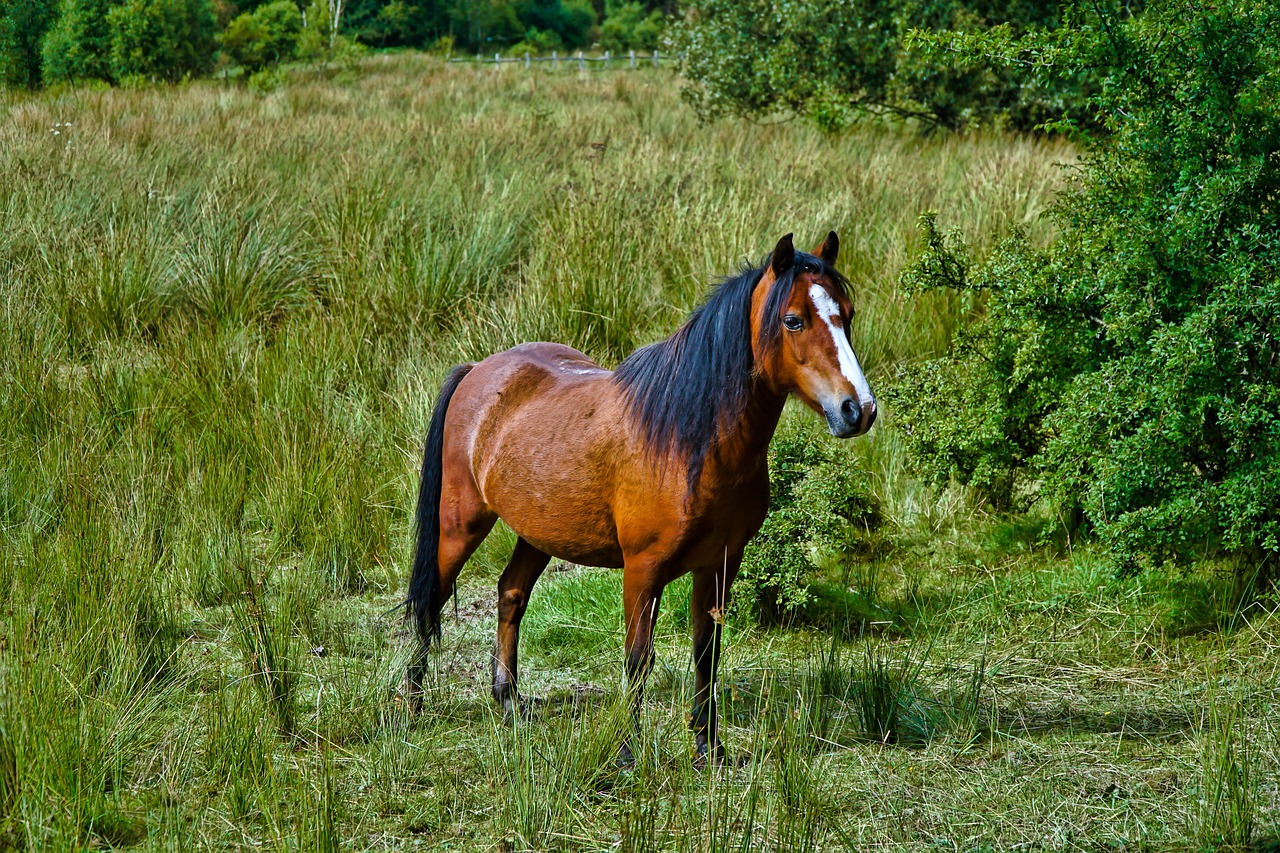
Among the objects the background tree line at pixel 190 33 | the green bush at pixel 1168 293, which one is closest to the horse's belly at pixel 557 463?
the green bush at pixel 1168 293

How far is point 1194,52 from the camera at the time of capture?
4.45 metres

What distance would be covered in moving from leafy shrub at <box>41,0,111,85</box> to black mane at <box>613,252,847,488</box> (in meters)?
15.7

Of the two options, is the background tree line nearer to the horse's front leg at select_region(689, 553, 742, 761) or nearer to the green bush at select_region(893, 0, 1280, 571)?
the green bush at select_region(893, 0, 1280, 571)

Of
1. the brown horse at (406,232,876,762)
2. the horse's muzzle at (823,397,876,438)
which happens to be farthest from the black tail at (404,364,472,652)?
the horse's muzzle at (823,397,876,438)

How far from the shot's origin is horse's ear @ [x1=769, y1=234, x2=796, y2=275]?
314 cm

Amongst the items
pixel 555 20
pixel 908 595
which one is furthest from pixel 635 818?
pixel 555 20

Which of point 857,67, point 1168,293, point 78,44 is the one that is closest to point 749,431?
point 1168,293

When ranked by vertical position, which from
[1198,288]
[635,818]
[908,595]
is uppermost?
[1198,288]

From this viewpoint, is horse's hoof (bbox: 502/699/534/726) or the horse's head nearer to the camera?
the horse's head

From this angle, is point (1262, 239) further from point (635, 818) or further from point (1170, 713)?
point (635, 818)

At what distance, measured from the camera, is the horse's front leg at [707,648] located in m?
3.58

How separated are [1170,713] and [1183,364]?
4.29 ft

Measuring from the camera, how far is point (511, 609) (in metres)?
Answer: 4.20

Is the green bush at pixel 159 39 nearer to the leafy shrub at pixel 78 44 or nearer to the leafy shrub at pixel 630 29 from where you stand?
the leafy shrub at pixel 78 44
